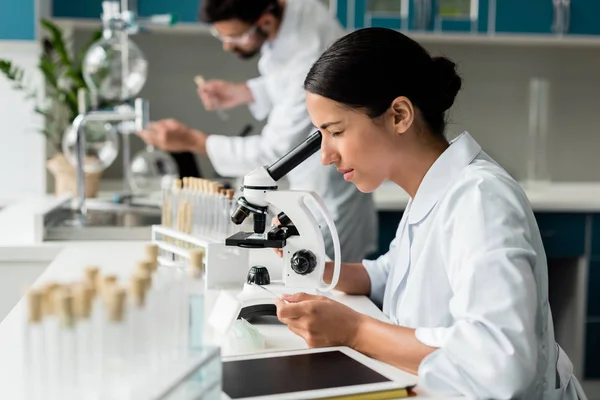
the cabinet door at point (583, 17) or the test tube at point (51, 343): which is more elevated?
the cabinet door at point (583, 17)

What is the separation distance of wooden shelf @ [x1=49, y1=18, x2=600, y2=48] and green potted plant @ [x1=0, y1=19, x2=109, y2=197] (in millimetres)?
95

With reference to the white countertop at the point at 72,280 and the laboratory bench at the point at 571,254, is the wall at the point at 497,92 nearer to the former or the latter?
the laboratory bench at the point at 571,254

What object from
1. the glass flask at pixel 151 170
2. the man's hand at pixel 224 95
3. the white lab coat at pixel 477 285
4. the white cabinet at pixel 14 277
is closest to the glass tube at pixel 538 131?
the man's hand at pixel 224 95

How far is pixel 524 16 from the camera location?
3561 millimetres

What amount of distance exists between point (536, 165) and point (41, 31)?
7.24ft

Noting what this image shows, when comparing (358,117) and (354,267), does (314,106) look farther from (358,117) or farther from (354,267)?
(354,267)

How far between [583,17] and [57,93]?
7.11 ft

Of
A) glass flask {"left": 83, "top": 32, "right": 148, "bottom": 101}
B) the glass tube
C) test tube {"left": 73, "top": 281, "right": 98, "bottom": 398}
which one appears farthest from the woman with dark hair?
the glass tube

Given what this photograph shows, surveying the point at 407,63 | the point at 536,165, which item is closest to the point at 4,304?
the point at 407,63

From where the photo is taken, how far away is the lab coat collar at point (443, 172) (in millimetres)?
1504

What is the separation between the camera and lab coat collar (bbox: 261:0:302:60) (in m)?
2.78

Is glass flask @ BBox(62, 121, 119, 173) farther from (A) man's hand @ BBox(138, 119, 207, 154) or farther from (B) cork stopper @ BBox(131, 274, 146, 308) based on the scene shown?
(B) cork stopper @ BBox(131, 274, 146, 308)

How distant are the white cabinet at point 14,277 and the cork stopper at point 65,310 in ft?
4.69

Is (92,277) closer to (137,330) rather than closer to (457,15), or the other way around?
(137,330)
